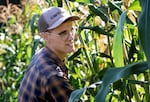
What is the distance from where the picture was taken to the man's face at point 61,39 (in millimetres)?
2264

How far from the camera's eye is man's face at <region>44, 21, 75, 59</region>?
7.43 ft

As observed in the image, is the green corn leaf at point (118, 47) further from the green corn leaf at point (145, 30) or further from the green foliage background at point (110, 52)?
the green corn leaf at point (145, 30)

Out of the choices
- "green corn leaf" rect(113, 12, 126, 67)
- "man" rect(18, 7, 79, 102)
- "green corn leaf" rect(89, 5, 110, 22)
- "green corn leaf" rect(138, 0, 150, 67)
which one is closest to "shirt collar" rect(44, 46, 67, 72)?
"man" rect(18, 7, 79, 102)

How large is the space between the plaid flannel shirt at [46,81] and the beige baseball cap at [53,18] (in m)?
0.12

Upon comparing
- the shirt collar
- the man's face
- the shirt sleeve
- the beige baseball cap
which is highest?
the beige baseball cap

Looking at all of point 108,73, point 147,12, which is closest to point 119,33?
point 108,73

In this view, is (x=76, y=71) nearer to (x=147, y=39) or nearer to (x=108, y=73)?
(x=108, y=73)

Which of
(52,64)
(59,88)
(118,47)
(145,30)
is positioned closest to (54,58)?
(52,64)

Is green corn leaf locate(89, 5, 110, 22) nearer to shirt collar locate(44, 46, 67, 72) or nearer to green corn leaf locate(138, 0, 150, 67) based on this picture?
shirt collar locate(44, 46, 67, 72)

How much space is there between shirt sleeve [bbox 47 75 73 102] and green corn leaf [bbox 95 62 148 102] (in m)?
0.55

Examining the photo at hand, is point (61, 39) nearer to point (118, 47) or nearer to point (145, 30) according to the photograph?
point (118, 47)

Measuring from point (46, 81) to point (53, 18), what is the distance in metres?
0.37

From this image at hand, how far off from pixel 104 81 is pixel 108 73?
0.04 m

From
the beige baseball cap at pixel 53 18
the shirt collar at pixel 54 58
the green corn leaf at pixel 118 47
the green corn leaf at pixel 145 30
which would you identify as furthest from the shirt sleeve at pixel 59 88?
the green corn leaf at pixel 145 30
